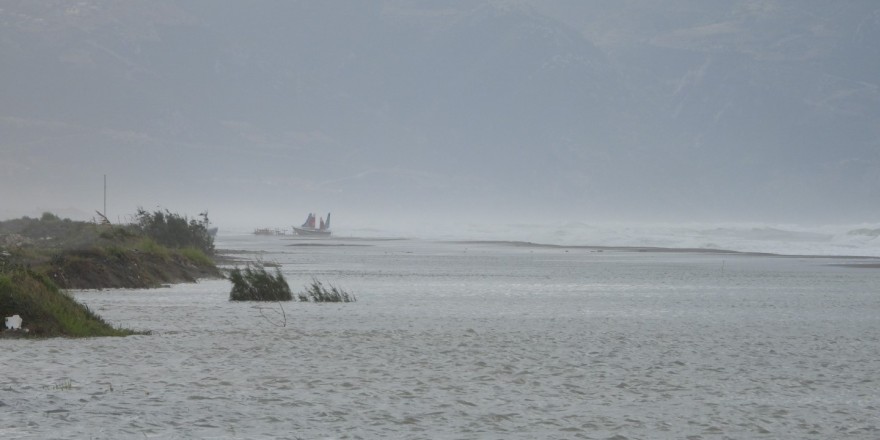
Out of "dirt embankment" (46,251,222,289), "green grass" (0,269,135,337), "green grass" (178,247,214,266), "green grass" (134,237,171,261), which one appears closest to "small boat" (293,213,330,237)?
"green grass" (178,247,214,266)

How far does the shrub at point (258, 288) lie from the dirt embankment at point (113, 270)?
445cm

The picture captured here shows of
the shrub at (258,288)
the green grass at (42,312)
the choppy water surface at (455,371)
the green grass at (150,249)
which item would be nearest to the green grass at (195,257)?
the green grass at (150,249)

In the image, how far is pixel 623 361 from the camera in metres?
15.2

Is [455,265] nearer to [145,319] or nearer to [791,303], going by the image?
[791,303]

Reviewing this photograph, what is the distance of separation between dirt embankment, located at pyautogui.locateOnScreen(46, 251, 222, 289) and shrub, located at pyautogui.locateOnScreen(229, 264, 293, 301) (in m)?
4.45

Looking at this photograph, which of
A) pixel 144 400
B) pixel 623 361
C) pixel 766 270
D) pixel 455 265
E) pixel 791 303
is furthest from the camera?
pixel 455 265

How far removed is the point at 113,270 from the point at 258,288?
225 inches

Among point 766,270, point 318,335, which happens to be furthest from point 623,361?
point 766,270

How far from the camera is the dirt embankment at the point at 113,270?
94.2 ft

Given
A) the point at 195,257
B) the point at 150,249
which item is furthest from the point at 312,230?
the point at 150,249

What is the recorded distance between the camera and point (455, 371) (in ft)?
46.4

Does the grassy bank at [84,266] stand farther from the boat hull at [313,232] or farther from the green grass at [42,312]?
the boat hull at [313,232]

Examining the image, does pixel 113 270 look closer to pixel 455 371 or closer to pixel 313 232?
pixel 455 371

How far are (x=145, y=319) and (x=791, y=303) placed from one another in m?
13.1
